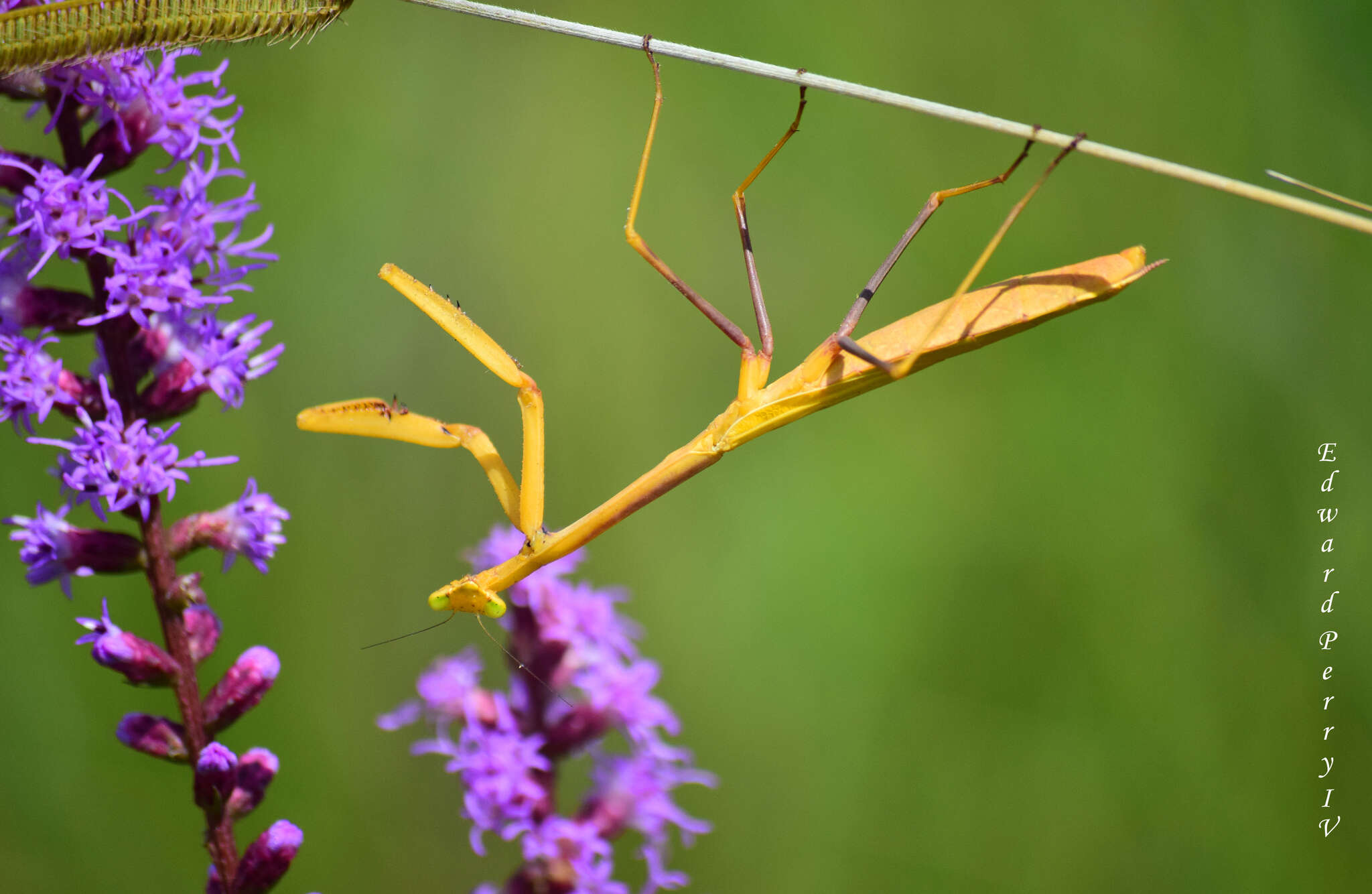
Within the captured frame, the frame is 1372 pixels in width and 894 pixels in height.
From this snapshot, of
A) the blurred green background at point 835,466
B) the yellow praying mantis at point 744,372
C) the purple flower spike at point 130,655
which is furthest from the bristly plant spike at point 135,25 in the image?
the blurred green background at point 835,466

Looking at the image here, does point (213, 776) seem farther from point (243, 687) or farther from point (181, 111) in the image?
point (181, 111)

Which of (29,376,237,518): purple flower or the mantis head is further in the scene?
the mantis head

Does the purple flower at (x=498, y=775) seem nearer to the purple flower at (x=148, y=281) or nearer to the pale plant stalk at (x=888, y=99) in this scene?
the purple flower at (x=148, y=281)

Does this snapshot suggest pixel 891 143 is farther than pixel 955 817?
Yes

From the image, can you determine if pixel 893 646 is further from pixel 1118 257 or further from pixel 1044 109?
pixel 1044 109

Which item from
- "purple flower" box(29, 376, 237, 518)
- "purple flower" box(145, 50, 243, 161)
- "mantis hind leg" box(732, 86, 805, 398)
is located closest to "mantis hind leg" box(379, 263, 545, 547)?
"purple flower" box(145, 50, 243, 161)

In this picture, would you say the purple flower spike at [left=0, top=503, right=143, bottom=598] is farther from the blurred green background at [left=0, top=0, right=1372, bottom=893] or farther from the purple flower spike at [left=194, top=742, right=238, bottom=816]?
the blurred green background at [left=0, top=0, right=1372, bottom=893]

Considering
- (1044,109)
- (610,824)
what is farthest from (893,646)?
(1044,109)
